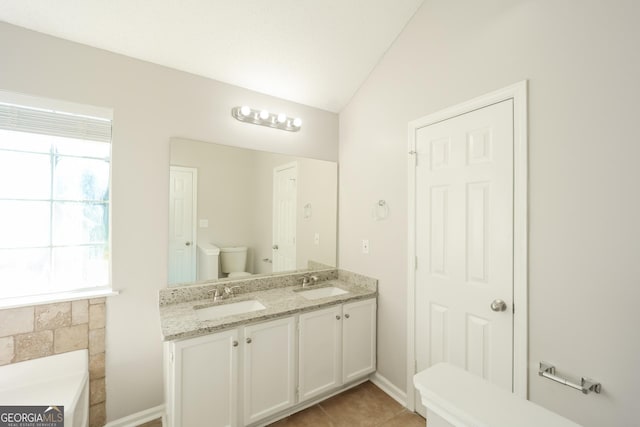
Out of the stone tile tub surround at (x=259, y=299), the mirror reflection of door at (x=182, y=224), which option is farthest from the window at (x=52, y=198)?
the stone tile tub surround at (x=259, y=299)

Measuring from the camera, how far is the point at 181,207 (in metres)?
1.95

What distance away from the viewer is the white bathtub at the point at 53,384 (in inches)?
54.1

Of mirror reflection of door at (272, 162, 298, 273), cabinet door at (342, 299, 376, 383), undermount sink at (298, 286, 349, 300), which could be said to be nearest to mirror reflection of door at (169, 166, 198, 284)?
mirror reflection of door at (272, 162, 298, 273)

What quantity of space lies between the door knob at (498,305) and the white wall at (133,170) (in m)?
2.10

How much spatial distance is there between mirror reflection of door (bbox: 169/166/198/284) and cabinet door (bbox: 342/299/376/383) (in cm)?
124

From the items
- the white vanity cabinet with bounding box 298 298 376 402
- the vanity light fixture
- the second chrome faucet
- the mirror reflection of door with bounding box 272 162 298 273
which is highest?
the vanity light fixture

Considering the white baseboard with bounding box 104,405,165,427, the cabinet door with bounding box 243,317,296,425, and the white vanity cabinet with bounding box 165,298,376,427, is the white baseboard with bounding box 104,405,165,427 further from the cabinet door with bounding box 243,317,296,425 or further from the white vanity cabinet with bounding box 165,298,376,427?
the cabinet door with bounding box 243,317,296,425

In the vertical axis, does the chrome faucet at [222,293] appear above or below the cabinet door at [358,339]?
above

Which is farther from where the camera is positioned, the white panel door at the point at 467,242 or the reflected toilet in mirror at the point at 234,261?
the reflected toilet in mirror at the point at 234,261

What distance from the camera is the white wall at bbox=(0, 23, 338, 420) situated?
1.62 m

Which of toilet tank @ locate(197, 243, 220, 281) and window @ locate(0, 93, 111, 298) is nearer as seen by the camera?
window @ locate(0, 93, 111, 298)

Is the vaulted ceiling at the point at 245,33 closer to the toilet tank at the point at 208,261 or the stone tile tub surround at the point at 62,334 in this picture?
the toilet tank at the point at 208,261

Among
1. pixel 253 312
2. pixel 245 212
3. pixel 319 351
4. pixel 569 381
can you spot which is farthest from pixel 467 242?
pixel 245 212

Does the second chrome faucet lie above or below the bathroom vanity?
above
